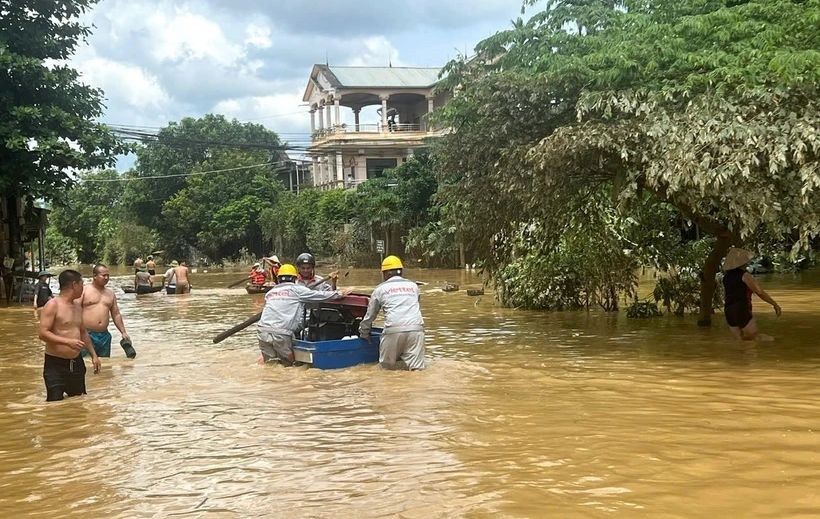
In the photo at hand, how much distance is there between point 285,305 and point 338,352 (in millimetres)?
983

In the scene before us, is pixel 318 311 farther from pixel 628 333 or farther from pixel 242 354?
pixel 628 333

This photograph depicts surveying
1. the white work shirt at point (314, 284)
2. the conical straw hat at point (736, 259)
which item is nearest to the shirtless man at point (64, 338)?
the white work shirt at point (314, 284)

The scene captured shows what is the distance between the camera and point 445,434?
7.27 meters

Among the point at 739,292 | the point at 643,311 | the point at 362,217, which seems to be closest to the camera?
the point at 739,292

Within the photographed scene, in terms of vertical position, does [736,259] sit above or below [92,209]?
below

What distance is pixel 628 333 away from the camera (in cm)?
1409

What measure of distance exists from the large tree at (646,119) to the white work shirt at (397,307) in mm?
2688

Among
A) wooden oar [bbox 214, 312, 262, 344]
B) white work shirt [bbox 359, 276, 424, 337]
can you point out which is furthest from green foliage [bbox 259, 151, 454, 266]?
white work shirt [bbox 359, 276, 424, 337]

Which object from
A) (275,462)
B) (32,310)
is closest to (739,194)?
(275,462)

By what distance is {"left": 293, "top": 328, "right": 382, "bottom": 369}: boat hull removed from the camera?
10.8 meters

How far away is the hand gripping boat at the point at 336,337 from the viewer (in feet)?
35.5

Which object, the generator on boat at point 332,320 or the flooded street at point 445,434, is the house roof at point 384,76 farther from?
the generator on boat at point 332,320

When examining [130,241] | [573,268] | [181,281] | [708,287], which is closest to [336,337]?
[708,287]

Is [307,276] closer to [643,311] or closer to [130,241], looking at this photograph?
[643,311]
